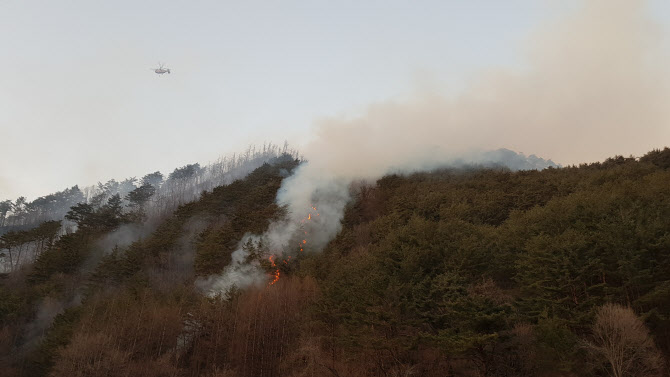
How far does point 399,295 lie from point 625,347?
40.6ft

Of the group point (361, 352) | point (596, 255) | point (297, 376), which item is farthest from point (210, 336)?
point (596, 255)

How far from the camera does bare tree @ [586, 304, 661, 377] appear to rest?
18688mm

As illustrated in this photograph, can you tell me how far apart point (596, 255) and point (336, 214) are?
128ft

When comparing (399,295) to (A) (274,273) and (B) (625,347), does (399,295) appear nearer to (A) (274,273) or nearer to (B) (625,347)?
(B) (625,347)

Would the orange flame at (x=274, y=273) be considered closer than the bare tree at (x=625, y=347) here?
No

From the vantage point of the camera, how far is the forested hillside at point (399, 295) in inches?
859

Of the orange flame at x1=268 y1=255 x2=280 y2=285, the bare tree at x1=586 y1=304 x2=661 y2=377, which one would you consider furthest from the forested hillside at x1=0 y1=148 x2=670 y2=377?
the orange flame at x1=268 y1=255 x2=280 y2=285

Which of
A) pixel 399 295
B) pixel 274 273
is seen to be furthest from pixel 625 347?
pixel 274 273

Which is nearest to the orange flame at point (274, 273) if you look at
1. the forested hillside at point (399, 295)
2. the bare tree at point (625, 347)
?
the forested hillside at point (399, 295)

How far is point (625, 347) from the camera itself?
1897cm

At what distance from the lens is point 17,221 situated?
325ft

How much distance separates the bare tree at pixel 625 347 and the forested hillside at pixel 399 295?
0.10 meters

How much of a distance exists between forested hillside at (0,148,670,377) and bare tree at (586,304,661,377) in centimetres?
10

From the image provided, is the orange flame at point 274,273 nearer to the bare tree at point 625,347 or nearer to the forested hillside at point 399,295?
the forested hillside at point 399,295
